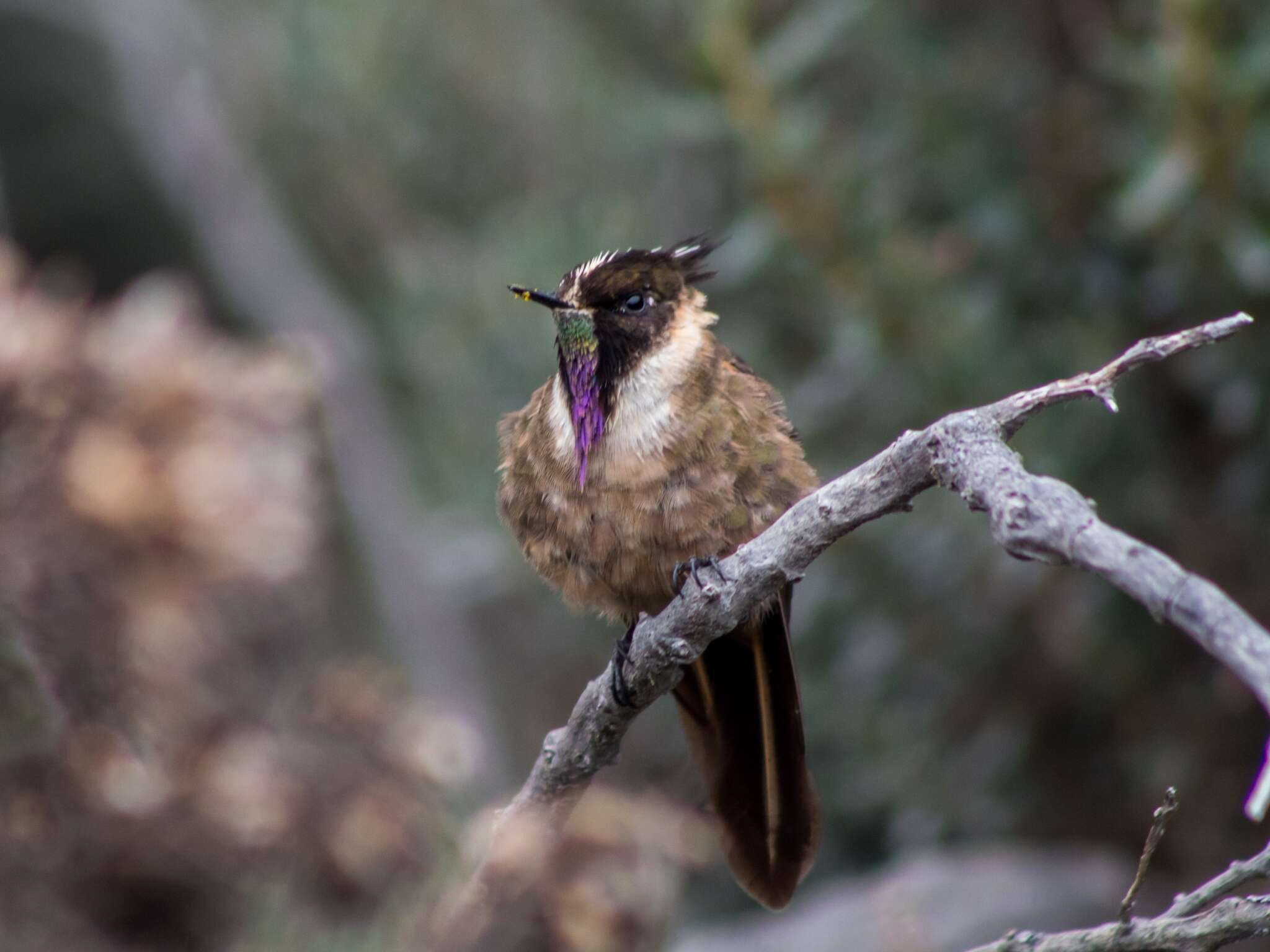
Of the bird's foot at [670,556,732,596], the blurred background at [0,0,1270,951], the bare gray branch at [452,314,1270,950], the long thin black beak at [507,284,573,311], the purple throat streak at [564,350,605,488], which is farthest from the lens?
the blurred background at [0,0,1270,951]

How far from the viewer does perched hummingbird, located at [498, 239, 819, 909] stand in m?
2.16

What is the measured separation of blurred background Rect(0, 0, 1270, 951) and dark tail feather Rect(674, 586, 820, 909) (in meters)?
0.09

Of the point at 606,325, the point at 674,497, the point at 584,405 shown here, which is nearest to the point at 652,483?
the point at 674,497

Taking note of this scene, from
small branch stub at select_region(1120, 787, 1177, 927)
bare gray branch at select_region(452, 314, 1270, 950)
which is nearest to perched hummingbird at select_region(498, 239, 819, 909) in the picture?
bare gray branch at select_region(452, 314, 1270, 950)

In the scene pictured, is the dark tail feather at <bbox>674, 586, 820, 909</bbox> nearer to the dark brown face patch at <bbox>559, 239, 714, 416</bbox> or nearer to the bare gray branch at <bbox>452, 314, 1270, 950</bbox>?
the bare gray branch at <bbox>452, 314, 1270, 950</bbox>

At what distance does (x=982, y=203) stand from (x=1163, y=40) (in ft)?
2.61

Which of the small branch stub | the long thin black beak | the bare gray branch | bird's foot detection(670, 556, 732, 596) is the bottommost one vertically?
the small branch stub

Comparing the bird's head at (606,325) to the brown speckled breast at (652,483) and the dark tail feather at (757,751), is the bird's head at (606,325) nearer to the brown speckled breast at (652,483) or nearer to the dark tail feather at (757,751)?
the brown speckled breast at (652,483)

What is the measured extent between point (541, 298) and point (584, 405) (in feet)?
0.63

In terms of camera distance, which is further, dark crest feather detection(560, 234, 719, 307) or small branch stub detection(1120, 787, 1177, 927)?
dark crest feather detection(560, 234, 719, 307)

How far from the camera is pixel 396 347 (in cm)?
696

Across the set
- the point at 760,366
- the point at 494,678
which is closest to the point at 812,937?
the point at 760,366

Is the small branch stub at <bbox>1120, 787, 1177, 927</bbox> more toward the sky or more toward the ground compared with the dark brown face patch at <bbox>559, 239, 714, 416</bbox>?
more toward the ground

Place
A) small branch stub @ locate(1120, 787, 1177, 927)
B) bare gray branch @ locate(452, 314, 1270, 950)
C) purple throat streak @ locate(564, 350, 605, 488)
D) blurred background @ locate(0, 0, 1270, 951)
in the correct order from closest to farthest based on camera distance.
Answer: bare gray branch @ locate(452, 314, 1270, 950) < small branch stub @ locate(1120, 787, 1177, 927) < purple throat streak @ locate(564, 350, 605, 488) < blurred background @ locate(0, 0, 1270, 951)
